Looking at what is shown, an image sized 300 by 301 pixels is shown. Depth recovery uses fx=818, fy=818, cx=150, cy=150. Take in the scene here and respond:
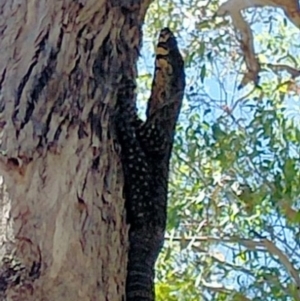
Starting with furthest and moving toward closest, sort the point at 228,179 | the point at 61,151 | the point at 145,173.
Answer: the point at 228,179, the point at 145,173, the point at 61,151

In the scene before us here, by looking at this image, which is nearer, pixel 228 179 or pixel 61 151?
pixel 61 151

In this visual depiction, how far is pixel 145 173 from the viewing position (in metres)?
1.60

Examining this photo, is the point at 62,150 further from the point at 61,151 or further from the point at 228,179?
the point at 228,179

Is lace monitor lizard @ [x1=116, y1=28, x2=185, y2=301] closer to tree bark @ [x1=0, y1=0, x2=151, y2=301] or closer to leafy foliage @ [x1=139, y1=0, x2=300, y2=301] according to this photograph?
tree bark @ [x1=0, y1=0, x2=151, y2=301]

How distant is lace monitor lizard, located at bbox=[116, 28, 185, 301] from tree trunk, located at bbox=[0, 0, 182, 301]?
1.1 inches

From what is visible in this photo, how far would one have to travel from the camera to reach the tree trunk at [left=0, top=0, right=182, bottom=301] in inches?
51.6

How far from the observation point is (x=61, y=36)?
61.0 inches

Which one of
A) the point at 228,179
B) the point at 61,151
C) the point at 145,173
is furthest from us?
the point at 228,179

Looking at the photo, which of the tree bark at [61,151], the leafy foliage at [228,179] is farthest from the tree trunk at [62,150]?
the leafy foliage at [228,179]

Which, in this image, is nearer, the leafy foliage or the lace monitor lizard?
the lace monitor lizard

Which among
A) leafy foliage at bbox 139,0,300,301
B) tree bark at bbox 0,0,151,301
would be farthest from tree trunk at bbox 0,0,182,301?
leafy foliage at bbox 139,0,300,301

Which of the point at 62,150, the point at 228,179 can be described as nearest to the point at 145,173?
the point at 62,150

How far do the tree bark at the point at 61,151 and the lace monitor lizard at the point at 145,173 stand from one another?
3cm

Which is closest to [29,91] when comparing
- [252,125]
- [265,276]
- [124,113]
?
[124,113]
